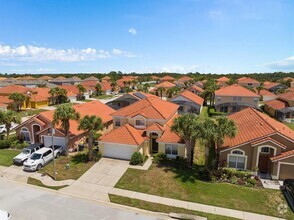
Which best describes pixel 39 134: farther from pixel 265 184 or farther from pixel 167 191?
pixel 265 184

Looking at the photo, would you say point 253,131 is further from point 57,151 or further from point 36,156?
point 36,156

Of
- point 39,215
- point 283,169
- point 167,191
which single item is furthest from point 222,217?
point 39,215

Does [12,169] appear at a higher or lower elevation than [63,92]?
lower

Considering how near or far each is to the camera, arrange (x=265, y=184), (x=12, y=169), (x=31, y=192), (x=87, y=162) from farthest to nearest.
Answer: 1. (x=87, y=162)
2. (x=12, y=169)
3. (x=265, y=184)
4. (x=31, y=192)

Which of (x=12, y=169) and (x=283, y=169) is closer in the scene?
(x=283, y=169)

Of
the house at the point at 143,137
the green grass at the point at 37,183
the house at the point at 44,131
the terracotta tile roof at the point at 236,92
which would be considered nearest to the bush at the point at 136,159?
the house at the point at 143,137

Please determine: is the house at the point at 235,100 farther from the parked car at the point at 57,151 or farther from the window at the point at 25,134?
the window at the point at 25,134
